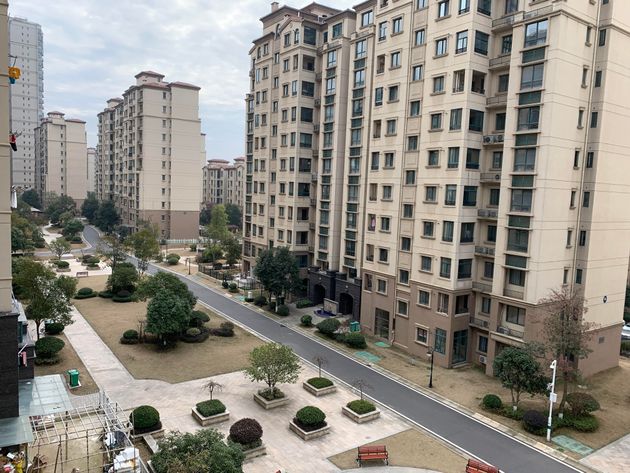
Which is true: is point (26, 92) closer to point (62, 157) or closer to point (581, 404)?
point (62, 157)

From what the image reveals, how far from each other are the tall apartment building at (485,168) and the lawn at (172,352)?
1258 centimetres

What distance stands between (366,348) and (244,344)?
997cm

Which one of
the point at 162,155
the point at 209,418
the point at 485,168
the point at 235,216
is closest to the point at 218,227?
the point at 162,155

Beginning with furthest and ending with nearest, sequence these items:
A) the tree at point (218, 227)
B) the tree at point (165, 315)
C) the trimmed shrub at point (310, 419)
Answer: the tree at point (218, 227) < the tree at point (165, 315) < the trimmed shrub at point (310, 419)

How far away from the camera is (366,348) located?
40125 millimetres

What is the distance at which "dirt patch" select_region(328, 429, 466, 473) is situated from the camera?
23.3m

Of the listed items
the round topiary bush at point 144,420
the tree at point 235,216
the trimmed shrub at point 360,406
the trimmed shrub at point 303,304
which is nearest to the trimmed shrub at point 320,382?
the trimmed shrub at point 360,406

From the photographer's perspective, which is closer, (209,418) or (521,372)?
(209,418)

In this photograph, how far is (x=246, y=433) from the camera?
2344cm

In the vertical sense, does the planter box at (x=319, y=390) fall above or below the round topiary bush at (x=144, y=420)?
below

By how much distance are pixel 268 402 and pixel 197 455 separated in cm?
1143

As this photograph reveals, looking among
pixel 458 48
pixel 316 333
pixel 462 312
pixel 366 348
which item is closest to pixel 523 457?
pixel 462 312

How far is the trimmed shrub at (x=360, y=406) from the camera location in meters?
27.8

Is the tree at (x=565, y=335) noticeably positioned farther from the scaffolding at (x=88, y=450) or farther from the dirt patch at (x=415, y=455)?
the scaffolding at (x=88, y=450)
